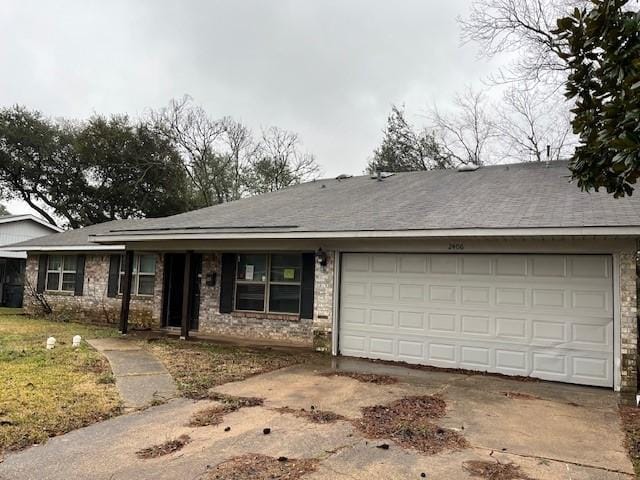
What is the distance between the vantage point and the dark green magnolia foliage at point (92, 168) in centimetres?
2838

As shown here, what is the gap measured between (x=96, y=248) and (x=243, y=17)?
7858 mm

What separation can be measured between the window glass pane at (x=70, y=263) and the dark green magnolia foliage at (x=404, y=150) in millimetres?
15897

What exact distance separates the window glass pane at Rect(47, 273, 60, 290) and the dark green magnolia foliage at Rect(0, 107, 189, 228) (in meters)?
13.5

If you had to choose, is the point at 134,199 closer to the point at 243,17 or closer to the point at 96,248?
the point at 96,248

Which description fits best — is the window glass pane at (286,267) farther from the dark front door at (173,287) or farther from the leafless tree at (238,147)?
the leafless tree at (238,147)

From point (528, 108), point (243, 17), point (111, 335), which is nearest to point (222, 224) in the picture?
point (111, 335)

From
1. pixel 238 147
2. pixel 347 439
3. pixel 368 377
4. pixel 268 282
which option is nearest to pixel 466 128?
pixel 238 147

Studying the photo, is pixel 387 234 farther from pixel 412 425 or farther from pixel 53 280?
pixel 53 280

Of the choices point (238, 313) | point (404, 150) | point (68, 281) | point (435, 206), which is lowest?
point (238, 313)

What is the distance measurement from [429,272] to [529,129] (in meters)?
15.8

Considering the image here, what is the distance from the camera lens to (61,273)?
15.7 metres

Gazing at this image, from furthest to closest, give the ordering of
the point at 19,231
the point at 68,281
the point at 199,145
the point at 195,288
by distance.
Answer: the point at 199,145
the point at 19,231
the point at 68,281
the point at 195,288

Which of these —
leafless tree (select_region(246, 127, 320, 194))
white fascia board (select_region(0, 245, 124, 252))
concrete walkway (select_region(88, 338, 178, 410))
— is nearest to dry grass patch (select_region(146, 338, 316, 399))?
concrete walkway (select_region(88, 338, 178, 410))

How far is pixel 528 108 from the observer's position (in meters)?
20.6
